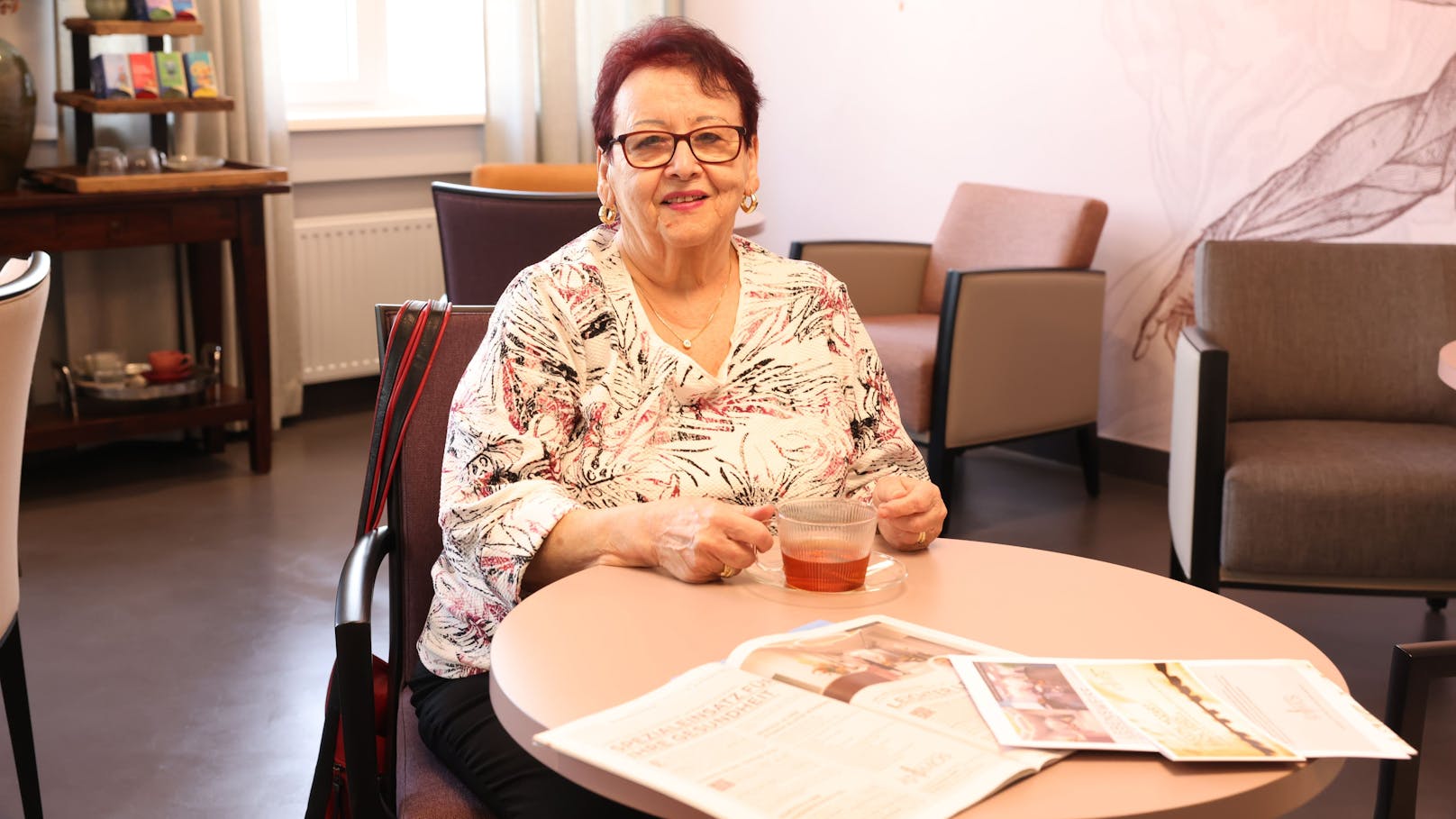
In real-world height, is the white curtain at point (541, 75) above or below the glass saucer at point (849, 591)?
above

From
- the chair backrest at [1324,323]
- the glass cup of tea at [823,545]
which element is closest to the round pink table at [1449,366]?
the chair backrest at [1324,323]

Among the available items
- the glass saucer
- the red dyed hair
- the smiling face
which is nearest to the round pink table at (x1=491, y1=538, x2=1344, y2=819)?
the glass saucer

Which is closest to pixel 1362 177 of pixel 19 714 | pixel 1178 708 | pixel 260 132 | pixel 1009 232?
pixel 1009 232

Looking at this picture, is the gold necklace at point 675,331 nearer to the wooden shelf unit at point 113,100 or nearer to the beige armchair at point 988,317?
the beige armchair at point 988,317

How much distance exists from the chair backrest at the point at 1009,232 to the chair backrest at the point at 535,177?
1.14m

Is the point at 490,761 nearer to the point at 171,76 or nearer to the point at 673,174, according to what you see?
the point at 673,174

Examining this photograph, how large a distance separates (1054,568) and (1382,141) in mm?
2868

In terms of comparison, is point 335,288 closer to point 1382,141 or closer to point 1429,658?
point 1382,141

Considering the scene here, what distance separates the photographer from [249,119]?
14.8ft

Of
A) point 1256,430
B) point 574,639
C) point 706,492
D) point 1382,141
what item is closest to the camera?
point 574,639

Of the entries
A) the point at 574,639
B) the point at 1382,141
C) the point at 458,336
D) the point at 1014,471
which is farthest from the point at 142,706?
the point at 1382,141

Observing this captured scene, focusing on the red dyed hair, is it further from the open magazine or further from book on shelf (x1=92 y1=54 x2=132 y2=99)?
book on shelf (x1=92 y1=54 x2=132 y2=99)

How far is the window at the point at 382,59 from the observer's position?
495 cm

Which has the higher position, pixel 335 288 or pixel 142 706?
pixel 335 288
